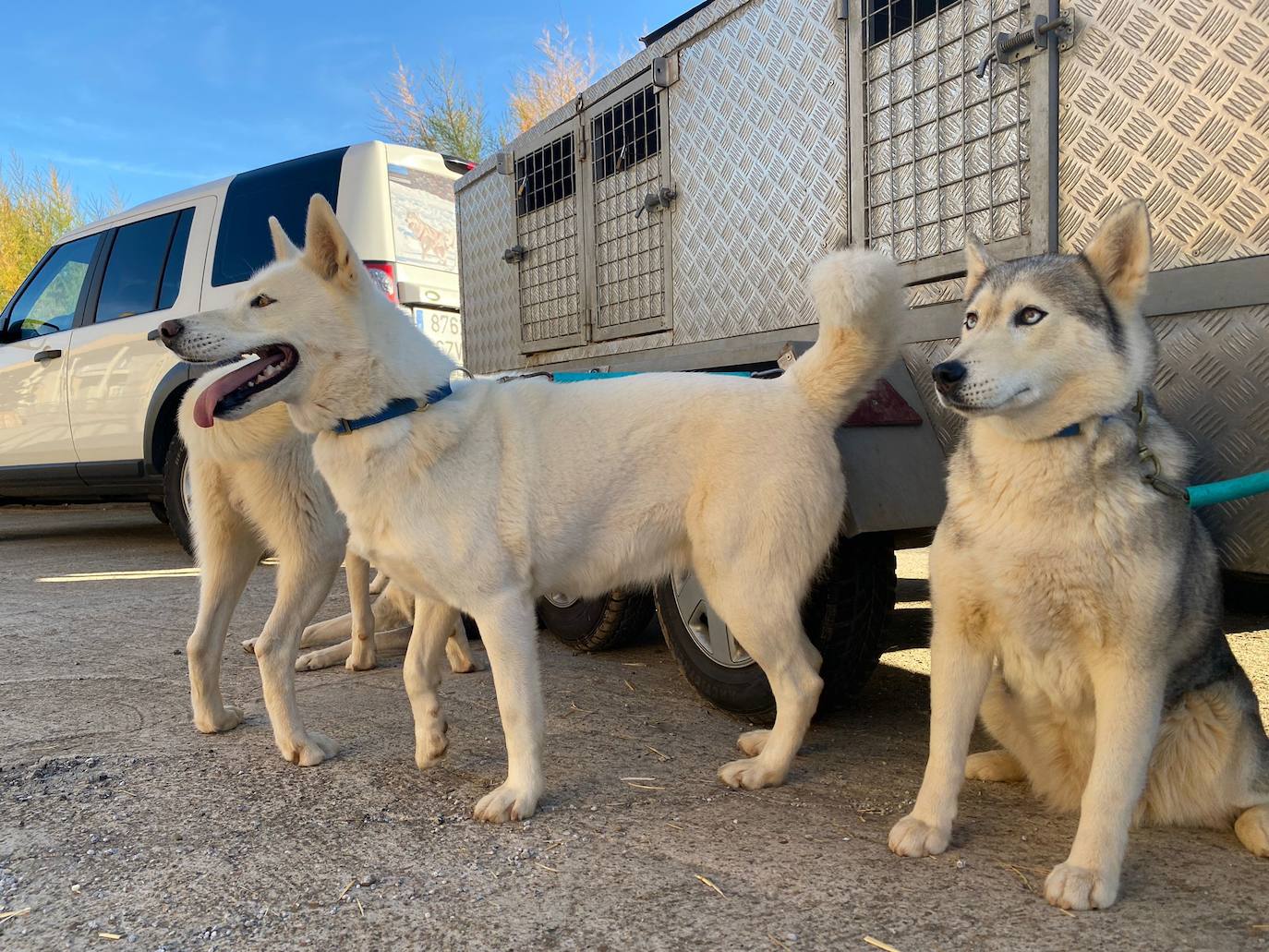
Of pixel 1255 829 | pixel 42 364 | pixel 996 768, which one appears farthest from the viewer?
pixel 42 364

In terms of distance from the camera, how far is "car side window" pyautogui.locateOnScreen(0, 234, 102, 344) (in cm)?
687

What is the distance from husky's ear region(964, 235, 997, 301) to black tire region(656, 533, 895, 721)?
92cm

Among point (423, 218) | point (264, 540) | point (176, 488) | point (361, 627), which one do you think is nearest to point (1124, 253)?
point (264, 540)

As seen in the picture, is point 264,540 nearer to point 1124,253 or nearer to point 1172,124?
point 1124,253

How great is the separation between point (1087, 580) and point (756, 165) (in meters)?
2.31

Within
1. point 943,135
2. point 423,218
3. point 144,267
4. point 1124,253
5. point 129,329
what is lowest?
point 1124,253

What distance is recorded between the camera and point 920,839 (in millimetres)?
2045

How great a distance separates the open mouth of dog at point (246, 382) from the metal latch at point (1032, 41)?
7.23 feet

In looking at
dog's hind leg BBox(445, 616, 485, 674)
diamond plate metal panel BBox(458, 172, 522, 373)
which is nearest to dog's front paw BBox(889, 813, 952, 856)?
dog's hind leg BBox(445, 616, 485, 674)

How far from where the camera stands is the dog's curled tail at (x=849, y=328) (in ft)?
7.84

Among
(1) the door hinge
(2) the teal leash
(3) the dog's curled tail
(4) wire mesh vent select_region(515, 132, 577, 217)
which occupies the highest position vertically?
(1) the door hinge

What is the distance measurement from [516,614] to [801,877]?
97cm

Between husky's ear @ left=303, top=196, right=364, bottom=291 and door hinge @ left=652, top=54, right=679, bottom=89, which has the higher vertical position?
door hinge @ left=652, top=54, right=679, bottom=89

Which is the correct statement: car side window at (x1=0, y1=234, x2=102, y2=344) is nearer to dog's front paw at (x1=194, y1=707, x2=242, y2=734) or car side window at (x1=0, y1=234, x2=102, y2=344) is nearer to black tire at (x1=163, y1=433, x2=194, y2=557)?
black tire at (x1=163, y1=433, x2=194, y2=557)
